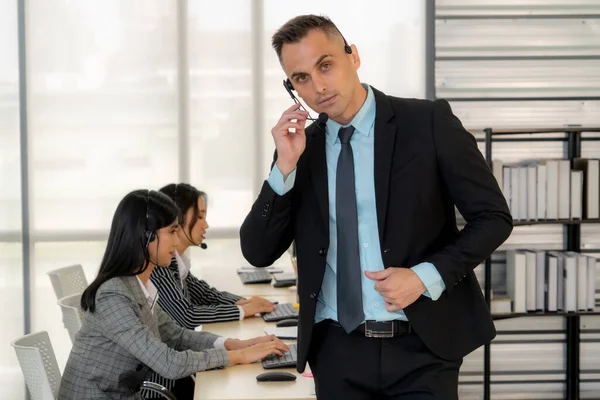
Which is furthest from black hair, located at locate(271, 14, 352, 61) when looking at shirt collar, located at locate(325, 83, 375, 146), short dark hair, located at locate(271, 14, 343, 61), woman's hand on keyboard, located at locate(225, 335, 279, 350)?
woman's hand on keyboard, located at locate(225, 335, 279, 350)

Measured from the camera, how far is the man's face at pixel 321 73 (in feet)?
5.73

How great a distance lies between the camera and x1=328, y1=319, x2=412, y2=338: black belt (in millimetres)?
1670

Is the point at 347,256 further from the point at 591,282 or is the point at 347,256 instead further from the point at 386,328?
the point at 591,282

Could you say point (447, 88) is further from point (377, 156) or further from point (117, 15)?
point (377, 156)

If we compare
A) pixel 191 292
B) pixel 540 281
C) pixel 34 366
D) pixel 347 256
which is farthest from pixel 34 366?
pixel 540 281

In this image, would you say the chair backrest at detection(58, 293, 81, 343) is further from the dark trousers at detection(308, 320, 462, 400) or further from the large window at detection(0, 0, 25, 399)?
the dark trousers at detection(308, 320, 462, 400)

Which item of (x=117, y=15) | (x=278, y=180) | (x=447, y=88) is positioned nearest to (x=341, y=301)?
(x=278, y=180)

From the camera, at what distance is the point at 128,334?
267 cm

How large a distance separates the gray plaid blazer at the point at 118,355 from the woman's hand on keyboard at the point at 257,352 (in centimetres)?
4

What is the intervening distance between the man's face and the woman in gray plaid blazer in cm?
123

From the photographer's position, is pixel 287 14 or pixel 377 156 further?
pixel 287 14

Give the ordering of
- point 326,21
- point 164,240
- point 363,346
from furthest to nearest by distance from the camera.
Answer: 1. point 164,240
2. point 326,21
3. point 363,346

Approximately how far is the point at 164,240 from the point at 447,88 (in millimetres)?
2848

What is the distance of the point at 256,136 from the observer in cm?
540
